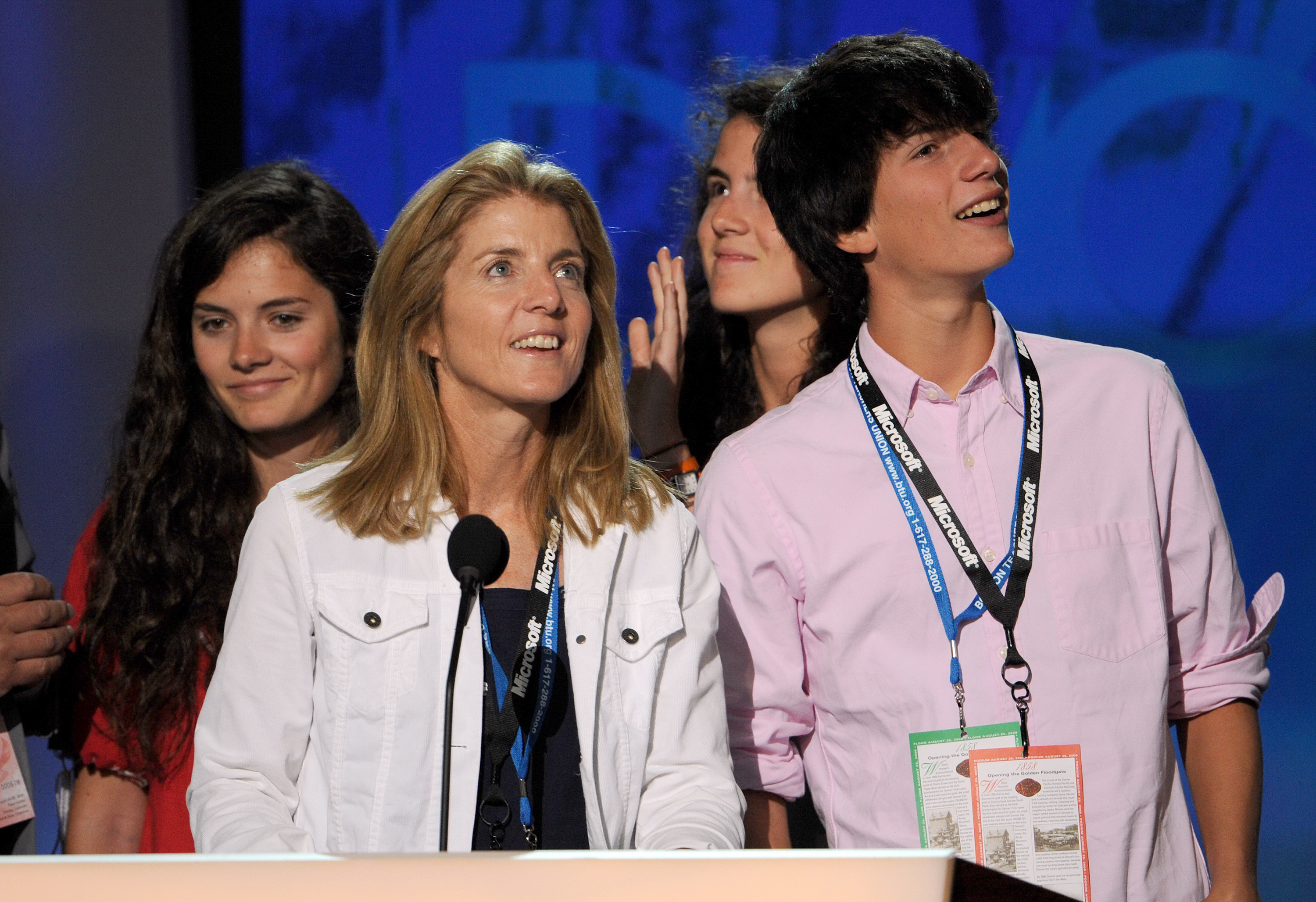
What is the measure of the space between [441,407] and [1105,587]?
1.20 metres

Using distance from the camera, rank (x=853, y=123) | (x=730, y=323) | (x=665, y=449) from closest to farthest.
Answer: (x=853, y=123)
(x=665, y=449)
(x=730, y=323)

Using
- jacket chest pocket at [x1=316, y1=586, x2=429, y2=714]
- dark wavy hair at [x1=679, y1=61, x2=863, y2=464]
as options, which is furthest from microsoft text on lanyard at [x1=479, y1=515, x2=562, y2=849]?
dark wavy hair at [x1=679, y1=61, x2=863, y2=464]

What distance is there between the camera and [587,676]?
1958 mm

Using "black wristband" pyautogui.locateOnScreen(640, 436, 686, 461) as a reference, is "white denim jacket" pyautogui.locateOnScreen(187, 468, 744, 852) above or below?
below

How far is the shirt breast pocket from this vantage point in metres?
2.05

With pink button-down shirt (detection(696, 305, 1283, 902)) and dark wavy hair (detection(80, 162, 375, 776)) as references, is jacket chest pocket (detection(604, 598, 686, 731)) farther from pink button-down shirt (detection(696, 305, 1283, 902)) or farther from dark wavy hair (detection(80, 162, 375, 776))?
dark wavy hair (detection(80, 162, 375, 776))

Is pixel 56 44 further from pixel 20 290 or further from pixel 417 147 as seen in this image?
pixel 417 147

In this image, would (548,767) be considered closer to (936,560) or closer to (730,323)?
(936,560)

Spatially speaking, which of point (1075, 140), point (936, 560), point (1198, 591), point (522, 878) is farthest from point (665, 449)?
point (522, 878)

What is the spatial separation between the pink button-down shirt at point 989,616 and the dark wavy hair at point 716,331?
2.20ft

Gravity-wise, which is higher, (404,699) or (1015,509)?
(1015,509)

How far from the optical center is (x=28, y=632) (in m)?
2.31

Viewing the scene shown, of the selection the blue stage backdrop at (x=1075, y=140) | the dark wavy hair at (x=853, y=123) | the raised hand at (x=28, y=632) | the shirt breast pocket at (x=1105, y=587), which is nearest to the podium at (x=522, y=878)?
the shirt breast pocket at (x=1105, y=587)

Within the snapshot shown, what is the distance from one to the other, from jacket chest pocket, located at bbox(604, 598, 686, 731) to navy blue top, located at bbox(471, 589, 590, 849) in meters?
0.08
